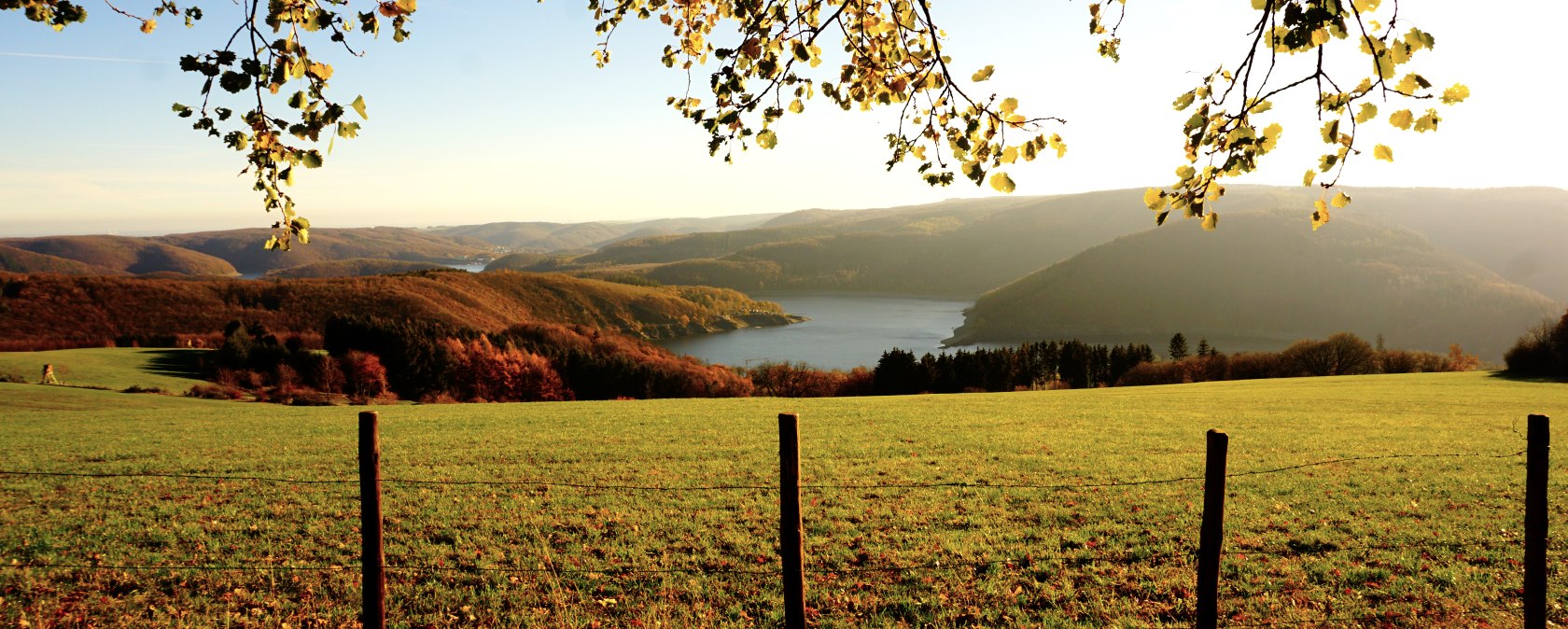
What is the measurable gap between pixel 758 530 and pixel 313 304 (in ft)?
431

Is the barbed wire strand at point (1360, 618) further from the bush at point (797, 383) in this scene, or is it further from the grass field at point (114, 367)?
the bush at point (797, 383)

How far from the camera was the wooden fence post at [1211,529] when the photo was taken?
427 centimetres

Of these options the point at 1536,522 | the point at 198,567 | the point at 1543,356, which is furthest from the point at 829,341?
Answer: the point at 1536,522

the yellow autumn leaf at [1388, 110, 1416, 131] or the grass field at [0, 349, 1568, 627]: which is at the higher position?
the yellow autumn leaf at [1388, 110, 1416, 131]

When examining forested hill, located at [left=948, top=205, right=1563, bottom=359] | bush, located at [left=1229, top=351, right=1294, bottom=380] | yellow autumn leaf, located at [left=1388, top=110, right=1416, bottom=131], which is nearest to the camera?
yellow autumn leaf, located at [left=1388, top=110, right=1416, bottom=131]

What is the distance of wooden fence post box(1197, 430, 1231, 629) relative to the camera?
4.27 m

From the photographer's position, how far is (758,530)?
9133mm

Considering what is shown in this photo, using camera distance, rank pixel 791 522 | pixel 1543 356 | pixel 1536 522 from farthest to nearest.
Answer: pixel 1543 356, pixel 1536 522, pixel 791 522

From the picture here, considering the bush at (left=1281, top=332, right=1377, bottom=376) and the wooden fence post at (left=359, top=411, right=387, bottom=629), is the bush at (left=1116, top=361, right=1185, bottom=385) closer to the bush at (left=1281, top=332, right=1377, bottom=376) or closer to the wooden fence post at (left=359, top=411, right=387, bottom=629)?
the bush at (left=1281, top=332, right=1377, bottom=376)

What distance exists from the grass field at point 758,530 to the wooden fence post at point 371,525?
1509 mm

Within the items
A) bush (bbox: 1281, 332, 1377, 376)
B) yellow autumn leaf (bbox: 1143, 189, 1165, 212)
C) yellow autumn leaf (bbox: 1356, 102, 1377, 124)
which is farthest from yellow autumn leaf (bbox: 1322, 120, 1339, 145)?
bush (bbox: 1281, 332, 1377, 376)

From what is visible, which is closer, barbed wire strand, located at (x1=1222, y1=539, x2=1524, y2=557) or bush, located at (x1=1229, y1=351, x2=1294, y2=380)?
barbed wire strand, located at (x1=1222, y1=539, x2=1524, y2=557)

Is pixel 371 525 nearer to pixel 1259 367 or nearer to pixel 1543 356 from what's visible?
pixel 1543 356

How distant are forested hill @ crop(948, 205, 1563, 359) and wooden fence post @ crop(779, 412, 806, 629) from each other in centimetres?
14667
